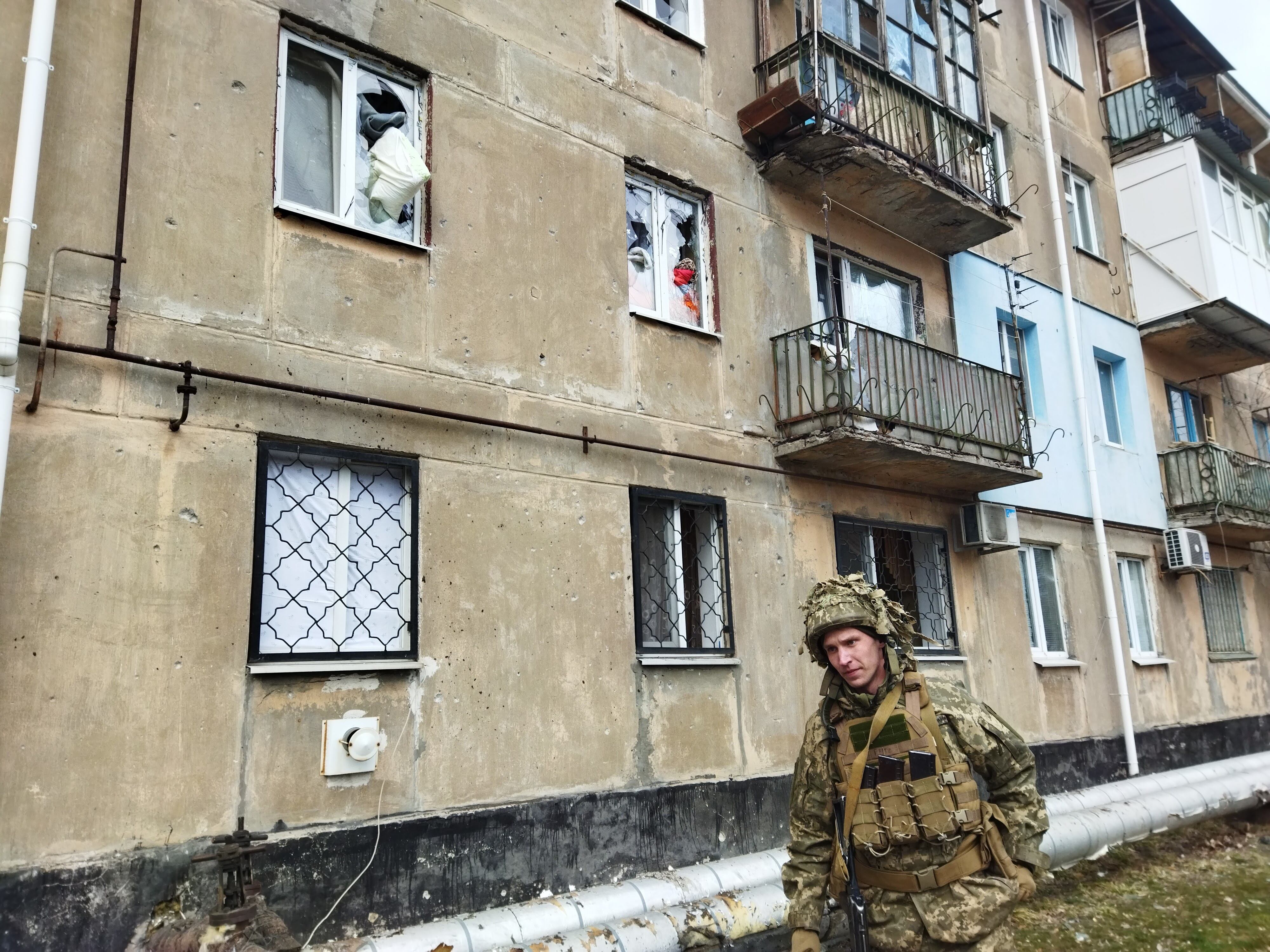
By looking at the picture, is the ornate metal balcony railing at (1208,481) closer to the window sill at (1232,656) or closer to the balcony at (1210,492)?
the balcony at (1210,492)

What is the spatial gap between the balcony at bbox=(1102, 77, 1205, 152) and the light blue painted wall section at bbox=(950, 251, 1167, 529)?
3.06 m

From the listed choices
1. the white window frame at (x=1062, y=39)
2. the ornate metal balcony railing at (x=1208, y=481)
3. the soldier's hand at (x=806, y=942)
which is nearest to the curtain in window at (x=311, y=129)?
the soldier's hand at (x=806, y=942)

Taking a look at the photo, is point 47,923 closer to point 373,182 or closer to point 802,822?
point 802,822

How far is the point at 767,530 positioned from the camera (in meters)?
8.27

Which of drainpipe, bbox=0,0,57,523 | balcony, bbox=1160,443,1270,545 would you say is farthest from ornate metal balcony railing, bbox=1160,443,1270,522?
drainpipe, bbox=0,0,57,523

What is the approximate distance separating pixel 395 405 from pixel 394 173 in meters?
1.60

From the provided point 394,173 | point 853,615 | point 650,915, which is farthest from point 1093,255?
point 853,615

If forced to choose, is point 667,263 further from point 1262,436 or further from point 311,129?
point 1262,436

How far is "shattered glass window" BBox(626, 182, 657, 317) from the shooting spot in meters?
8.12

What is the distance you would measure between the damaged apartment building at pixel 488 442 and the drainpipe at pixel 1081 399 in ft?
0.32

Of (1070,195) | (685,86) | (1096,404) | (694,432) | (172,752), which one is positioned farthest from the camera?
(1070,195)

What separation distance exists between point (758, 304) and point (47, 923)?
272 inches

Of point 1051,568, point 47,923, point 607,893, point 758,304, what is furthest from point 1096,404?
point 47,923

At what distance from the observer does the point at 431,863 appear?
18.3 feet
